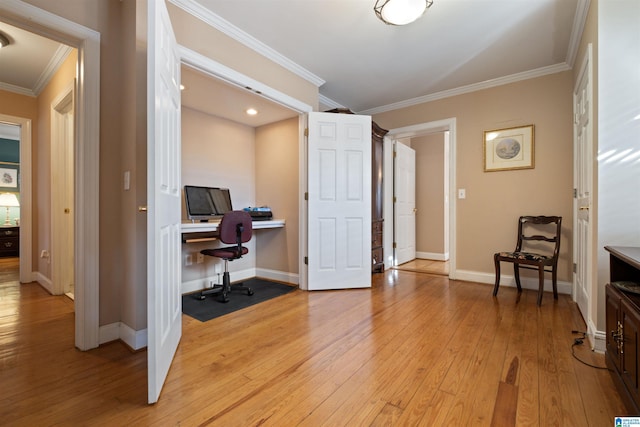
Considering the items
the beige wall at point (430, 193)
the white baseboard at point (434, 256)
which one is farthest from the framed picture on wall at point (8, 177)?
the white baseboard at point (434, 256)

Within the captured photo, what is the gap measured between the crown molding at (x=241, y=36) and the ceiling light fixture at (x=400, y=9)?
1146mm

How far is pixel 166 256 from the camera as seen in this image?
1.57 m

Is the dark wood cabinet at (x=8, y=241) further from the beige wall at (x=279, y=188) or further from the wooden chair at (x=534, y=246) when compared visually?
the wooden chair at (x=534, y=246)

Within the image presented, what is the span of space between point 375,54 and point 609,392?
3.07 metres

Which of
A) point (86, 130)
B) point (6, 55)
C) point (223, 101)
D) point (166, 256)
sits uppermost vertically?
point (6, 55)

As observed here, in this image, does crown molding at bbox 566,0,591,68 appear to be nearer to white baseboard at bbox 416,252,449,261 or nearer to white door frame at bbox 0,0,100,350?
white baseboard at bbox 416,252,449,261

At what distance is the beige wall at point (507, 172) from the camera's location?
10.1ft

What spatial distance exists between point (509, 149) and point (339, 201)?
214cm

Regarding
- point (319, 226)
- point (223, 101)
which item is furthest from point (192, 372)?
point (223, 101)

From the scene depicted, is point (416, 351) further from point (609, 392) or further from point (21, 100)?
point (21, 100)

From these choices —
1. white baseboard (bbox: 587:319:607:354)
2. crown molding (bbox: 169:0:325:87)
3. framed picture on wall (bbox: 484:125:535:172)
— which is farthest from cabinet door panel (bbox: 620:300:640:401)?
crown molding (bbox: 169:0:325:87)

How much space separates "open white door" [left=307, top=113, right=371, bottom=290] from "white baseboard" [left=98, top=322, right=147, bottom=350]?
5.76ft

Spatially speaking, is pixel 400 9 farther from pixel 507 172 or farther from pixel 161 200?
pixel 507 172

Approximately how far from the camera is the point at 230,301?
2.85m
